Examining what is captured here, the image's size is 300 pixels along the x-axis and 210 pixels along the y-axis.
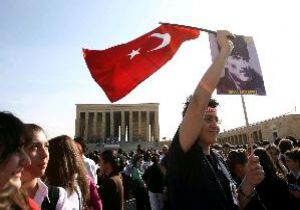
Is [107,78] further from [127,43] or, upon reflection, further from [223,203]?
[223,203]

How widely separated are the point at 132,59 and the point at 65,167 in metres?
1.56

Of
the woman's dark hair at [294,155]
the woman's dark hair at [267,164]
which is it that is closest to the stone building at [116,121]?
the woman's dark hair at [294,155]

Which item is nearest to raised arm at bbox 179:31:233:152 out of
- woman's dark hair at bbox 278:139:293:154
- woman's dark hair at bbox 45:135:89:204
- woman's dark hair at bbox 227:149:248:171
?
woman's dark hair at bbox 45:135:89:204

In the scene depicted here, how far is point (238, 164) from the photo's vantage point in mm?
5031

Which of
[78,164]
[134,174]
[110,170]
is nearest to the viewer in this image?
[78,164]

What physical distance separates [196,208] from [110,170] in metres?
3.23

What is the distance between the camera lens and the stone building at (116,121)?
250ft

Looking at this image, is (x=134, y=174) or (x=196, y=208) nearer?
(x=196, y=208)

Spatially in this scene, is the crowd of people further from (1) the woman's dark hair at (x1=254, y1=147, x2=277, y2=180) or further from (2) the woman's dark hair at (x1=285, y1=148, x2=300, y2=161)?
(2) the woman's dark hair at (x1=285, y1=148, x2=300, y2=161)

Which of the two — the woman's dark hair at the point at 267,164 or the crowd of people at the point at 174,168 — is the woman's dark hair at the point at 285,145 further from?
the crowd of people at the point at 174,168

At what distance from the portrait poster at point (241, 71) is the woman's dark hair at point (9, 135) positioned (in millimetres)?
2523

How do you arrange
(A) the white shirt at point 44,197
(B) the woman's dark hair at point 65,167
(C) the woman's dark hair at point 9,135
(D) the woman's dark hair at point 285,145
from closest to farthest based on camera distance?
(C) the woman's dark hair at point 9,135, (A) the white shirt at point 44,197, (B) the woman's dark hair at point 65,167, (D) the woman's dark hair at point 285,145

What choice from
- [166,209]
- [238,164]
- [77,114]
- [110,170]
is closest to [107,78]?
[110,170]

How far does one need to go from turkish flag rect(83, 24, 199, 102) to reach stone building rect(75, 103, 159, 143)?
7067 centimetres
